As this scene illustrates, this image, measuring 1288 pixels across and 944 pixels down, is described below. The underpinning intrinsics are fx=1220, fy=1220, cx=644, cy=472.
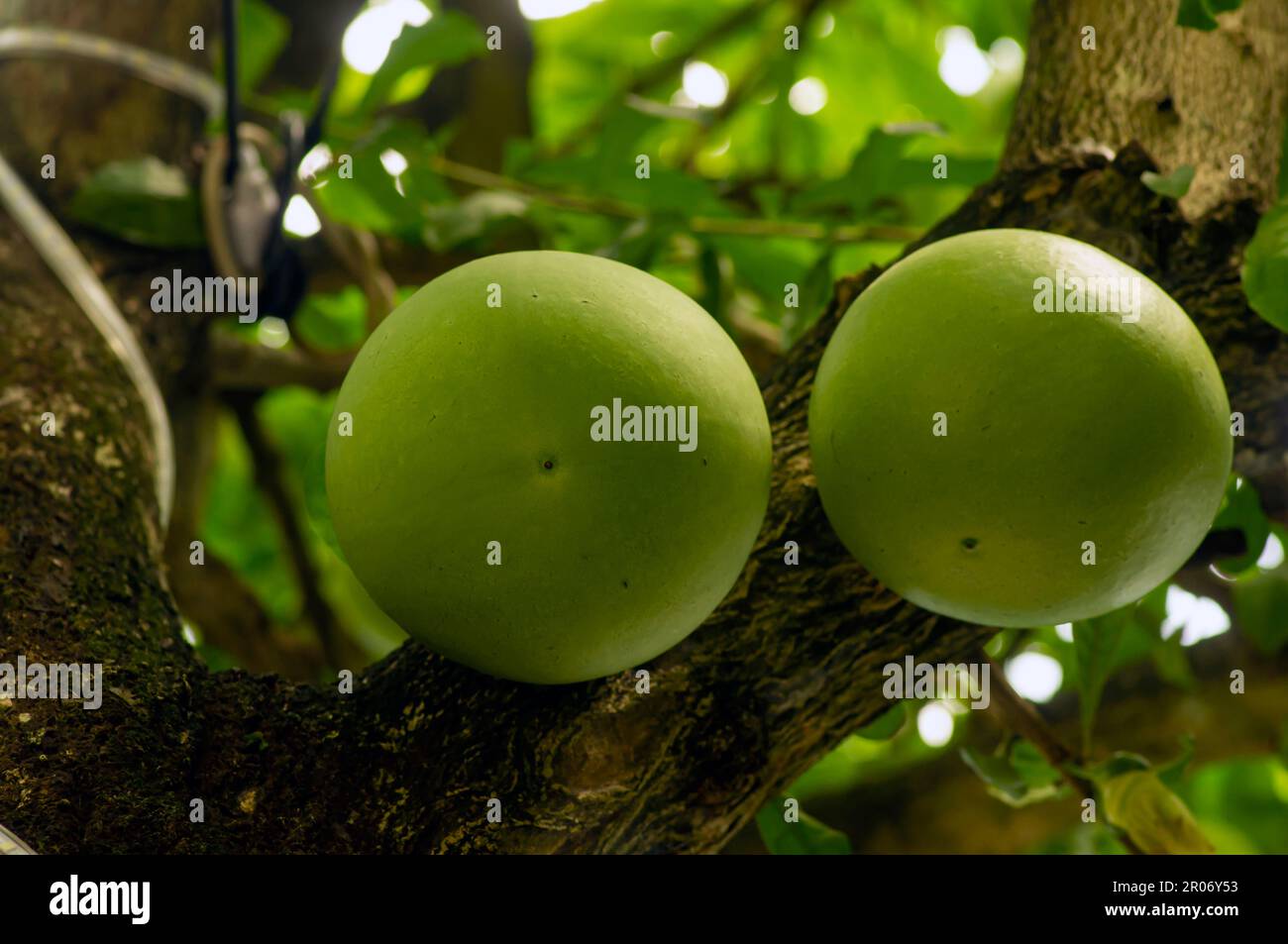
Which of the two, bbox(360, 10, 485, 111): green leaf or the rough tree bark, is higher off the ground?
bbox(360, 10, 485, 111): green leaf

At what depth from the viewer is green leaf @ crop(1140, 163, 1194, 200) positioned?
1175mm

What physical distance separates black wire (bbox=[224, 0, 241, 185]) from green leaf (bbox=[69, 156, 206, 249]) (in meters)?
0.08

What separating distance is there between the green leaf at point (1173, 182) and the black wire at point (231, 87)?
3.63ft

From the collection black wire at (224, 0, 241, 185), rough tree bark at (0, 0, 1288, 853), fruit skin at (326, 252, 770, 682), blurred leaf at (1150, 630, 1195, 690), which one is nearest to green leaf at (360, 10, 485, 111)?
black wire at (224, 0, 241, 185)

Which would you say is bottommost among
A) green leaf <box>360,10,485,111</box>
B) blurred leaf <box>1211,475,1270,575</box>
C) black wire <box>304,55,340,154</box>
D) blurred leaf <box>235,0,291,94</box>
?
blurred leaf <box>1211,475,1270,575</box>

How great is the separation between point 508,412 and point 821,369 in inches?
12.0

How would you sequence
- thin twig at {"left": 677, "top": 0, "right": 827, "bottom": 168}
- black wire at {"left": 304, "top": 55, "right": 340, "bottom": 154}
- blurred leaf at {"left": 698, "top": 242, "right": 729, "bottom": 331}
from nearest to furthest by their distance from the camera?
1. black wire at {"left": 304, "top": 55, "right": 340, "bottom": 154}
2. blurred leaf at {"left": 698, "top": 242, "right": 729, "bottom": 331}
3. thin twig at {"left": 677, "top": 0, "right": 827, "bottom": 168}

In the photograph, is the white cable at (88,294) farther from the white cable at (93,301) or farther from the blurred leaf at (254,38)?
the blurred leaf at (254,38)

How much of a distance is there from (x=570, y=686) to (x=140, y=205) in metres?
1.04

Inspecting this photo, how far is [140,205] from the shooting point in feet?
5.46

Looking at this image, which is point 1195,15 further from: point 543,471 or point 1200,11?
point 543,471

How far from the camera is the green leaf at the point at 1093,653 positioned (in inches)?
57.6

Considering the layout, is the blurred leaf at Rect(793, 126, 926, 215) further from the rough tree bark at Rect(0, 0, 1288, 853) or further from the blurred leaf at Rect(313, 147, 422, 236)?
the blurred leaf at Rect(313, 147, 422, 236)
